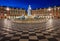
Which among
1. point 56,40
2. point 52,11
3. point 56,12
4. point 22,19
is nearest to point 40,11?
point 52,11

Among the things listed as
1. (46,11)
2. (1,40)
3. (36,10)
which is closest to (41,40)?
(1,40)

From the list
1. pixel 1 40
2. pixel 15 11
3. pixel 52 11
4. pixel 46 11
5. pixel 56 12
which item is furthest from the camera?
pixel 15 11

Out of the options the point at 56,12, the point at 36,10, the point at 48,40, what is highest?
the point at 36,10

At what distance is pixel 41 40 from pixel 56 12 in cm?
2604

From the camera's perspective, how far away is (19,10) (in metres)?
38.4

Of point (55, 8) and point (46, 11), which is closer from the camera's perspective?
point (55, 8)

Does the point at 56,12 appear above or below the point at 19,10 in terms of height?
below

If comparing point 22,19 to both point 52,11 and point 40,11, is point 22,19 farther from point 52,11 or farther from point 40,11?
point 40,11

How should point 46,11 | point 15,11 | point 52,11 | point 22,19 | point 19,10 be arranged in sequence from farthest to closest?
1. point 19,10
2. point 15,11
3. point 46,11
4. point 52,11
5. point 22,19

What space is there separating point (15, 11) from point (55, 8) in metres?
16.6

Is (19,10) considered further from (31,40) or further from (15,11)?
(31,40)

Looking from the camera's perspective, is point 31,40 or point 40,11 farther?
point 40,11

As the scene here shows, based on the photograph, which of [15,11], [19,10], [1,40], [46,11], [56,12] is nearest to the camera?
[1,40]

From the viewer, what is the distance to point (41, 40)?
254 cm
